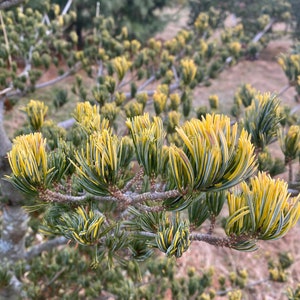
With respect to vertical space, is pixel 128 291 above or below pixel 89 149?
below

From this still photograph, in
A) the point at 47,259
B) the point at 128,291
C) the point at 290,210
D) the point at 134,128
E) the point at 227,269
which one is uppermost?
the point at 134,128

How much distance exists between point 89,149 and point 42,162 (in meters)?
0.11

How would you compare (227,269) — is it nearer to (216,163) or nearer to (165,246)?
(165,246)

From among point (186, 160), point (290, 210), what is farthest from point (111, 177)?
point (290, 210)

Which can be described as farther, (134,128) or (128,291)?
(128,291)

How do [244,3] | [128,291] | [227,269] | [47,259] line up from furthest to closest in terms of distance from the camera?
1. [244,3]
2. [227,269]
3. [47,259]
4. [128,291]

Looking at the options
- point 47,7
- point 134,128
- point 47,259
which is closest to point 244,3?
point 47,7

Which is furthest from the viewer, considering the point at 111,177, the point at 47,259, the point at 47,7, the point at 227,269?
the point at 227,269

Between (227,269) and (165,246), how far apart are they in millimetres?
2617

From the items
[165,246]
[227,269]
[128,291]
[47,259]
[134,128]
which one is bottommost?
[227,269]

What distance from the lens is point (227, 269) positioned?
10.3ft

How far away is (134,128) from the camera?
0.76 metres

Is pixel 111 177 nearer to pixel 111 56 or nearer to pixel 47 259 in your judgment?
pixel 47 259

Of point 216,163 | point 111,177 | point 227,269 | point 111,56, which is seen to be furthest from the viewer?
point 227,269
